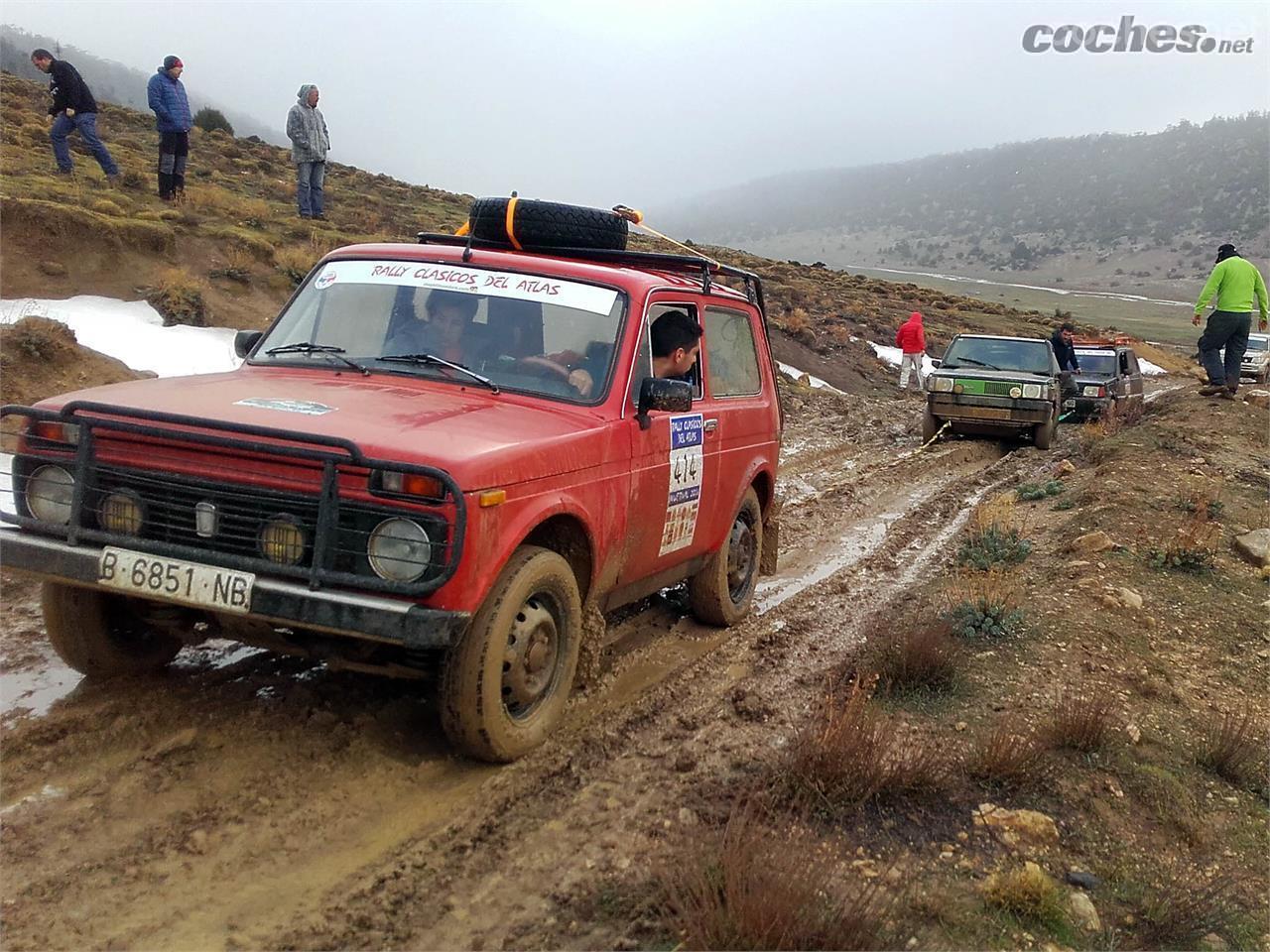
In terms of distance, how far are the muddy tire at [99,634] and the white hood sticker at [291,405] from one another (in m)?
1.04

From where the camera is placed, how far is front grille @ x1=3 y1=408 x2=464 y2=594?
3.31m

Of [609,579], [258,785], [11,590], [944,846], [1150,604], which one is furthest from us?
[1150,604]

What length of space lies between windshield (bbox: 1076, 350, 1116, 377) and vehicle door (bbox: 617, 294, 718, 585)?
1518cm

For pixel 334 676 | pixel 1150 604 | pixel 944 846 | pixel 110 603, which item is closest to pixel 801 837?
pixel 944 846

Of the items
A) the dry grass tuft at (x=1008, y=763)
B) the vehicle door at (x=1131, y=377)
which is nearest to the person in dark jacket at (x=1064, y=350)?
the vehicle door at (x=1131, y=377)

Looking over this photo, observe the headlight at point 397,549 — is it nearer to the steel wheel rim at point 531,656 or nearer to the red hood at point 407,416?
the red hood at point 407,416

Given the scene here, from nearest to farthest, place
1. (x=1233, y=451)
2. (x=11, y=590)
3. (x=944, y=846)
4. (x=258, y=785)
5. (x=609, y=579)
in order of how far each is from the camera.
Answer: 1. (x=944, y=846)
2. (x=258, y=785)
3. (x=609, y=579)
4. (x=11, y=590)
5. (x=1233, y=451)

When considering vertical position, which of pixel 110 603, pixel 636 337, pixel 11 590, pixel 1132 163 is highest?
pixel 1132 163

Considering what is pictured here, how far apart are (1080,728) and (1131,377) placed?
17.0m

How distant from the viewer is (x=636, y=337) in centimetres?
472

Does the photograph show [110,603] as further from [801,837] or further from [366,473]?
[801,837]

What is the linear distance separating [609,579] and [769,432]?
2227 mm

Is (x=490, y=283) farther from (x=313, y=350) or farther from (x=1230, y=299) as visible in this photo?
Result: (x=1230, y=299)

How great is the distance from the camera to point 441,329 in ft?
15.0
